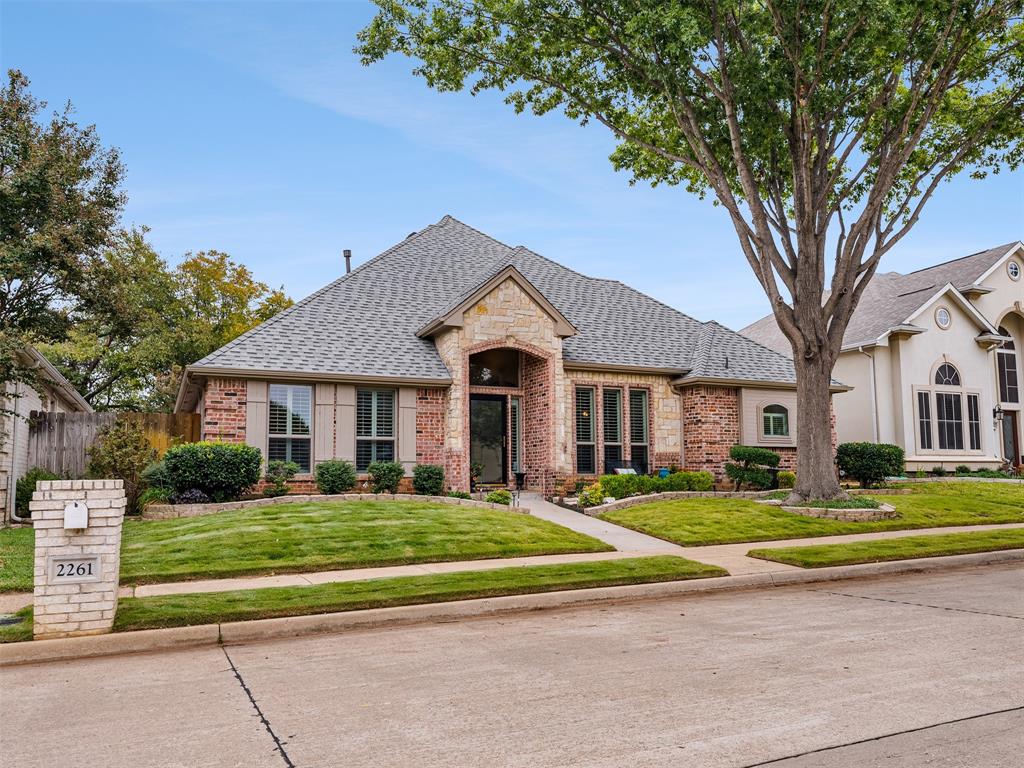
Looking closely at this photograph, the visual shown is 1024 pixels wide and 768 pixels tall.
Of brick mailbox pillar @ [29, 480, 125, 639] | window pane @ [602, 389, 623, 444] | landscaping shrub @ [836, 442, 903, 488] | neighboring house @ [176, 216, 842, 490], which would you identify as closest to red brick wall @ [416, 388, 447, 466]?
neighboring house @ [176, 216, 842, 490]

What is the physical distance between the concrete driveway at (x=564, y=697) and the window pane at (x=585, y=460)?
40.3 ft

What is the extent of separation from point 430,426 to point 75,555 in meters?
11.9

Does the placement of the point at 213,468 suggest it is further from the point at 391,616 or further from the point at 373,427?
the point at 391,616

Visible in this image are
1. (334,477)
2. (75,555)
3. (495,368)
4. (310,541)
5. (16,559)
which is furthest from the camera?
(495,368)

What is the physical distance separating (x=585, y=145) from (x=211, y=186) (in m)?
11.1

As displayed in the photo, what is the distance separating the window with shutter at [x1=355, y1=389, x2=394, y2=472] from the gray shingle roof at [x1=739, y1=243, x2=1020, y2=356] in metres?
16.5

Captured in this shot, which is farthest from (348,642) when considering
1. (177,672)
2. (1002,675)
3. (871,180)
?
(871,180)

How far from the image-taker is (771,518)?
49.9 feet

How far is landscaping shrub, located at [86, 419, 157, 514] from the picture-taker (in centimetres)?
1641

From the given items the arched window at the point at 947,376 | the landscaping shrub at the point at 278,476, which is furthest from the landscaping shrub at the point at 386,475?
the arched window at the point at 947,376

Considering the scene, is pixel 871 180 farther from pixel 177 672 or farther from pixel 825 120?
pixel 177 672

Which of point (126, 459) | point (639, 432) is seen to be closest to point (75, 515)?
point (126, 459)

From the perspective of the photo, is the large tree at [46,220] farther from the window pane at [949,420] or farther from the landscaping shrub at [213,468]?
the window pane at [949,420]

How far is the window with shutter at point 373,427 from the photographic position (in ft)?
59.9
